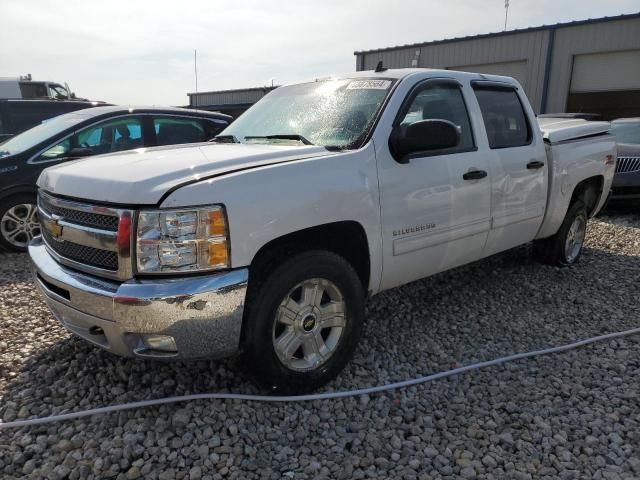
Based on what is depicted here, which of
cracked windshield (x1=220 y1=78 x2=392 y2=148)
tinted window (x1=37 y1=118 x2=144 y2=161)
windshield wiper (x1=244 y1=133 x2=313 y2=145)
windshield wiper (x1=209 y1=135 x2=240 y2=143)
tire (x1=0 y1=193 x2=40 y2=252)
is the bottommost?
tire (x1=0 y1=193 x2=40 y2=252)

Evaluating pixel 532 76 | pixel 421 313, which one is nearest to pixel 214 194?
pixel 421 313

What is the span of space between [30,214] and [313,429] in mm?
4720

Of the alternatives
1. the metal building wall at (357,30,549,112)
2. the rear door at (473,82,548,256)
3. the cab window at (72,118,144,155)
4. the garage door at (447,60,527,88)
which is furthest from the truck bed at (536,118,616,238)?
the garage door at (447,60,527,88)

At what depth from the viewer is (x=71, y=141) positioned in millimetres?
5918

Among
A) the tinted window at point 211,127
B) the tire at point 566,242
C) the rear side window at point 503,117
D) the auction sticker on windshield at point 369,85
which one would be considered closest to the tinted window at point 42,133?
the tinted window at point 211,127

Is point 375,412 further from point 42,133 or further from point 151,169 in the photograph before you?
point 42,133

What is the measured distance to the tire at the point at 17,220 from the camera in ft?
18.4

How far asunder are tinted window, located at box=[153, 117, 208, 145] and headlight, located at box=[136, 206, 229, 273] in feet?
14.7

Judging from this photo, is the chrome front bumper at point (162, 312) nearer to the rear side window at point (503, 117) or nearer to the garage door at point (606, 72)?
the rear side window at point (503, 117)

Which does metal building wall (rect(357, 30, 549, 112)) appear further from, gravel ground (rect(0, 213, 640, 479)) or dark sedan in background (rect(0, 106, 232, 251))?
gravel ground (rect(0, 213, 640, 479))

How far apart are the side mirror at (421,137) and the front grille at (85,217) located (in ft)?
5.48

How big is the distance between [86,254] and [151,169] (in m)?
0.57

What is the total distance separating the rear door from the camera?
12.8ft

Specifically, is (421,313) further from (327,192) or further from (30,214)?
(30,214)
